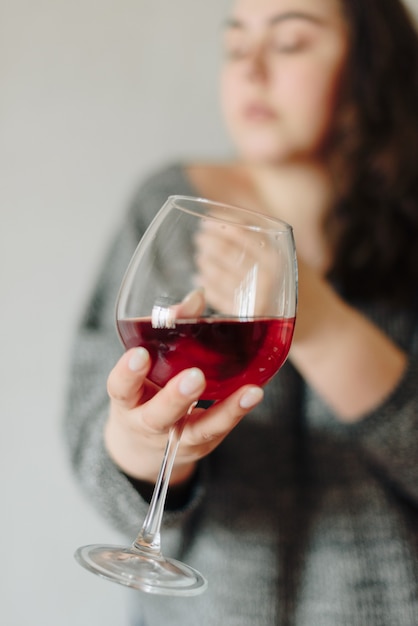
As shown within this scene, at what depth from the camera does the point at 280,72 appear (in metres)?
0.91

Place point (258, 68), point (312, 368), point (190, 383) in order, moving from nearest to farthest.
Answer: point (190, 383)
point (312, 368)
point (258, 68)

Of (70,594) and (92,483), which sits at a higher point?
(92,483)

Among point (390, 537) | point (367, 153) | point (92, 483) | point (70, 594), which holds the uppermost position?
point (367, 153)

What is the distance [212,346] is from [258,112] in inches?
23.6

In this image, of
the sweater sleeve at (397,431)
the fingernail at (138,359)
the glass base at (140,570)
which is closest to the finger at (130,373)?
the fingernail at (138,359)

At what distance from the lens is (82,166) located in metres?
0.97

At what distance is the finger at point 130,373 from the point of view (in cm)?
39

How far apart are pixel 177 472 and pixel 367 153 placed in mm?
648

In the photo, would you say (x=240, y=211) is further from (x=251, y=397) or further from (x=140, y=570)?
(x=140, y=570)

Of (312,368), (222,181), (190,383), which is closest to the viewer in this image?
(190,383)

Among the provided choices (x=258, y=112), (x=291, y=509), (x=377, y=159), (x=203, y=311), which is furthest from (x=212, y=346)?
(x=377, y=159)

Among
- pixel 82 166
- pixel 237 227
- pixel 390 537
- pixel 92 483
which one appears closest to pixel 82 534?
pixel 92 483

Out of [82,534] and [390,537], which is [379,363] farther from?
[82,534]

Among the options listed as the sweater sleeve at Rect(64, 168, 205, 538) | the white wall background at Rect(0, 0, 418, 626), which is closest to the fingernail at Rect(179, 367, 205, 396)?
the sweater sleeve at Rect(64, 168, 205, 538)
